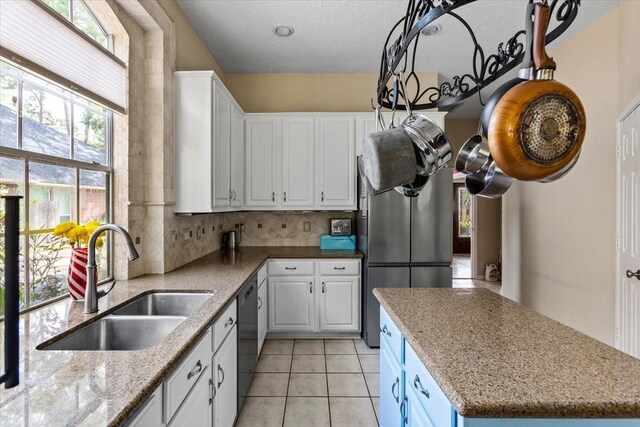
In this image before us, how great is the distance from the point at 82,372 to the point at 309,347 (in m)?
2.48

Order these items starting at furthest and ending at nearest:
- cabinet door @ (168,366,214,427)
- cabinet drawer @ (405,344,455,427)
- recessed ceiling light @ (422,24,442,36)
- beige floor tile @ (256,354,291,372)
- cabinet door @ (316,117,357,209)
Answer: cabinet door @ (316,117,357,209) < recessed ceiling light @ (422,24,442,36) < beige floor tile @ (256,354,291,372) < cabinet door @ (168,366,214,427) < cabinet drawer @ (405,344,455,427)

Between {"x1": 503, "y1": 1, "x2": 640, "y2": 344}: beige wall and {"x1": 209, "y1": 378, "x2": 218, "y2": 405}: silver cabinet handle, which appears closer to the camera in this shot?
{"x1": 209, "y1": 378, "x2": 218, "y2": 405}: silver cabinet handle

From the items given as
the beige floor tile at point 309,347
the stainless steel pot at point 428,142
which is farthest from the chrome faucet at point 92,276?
the beige floor tile at point 309,347

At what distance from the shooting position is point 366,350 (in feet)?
10.3

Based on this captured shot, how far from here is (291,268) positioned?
11.0ft

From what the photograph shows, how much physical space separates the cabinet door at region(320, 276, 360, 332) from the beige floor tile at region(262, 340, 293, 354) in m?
0.38

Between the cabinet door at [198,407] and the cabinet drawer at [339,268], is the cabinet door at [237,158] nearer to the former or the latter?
the cabinet drawer at [339,268]

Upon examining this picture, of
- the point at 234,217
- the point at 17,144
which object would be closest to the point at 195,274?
the point at 17,144

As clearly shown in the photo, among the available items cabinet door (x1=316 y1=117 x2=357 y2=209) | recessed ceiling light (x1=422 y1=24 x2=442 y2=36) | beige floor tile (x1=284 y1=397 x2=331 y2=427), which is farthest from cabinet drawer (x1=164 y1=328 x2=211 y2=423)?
recessed ceiling light (x1=422 y1=24 x2=442 y2=36)

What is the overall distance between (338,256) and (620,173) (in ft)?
7.98

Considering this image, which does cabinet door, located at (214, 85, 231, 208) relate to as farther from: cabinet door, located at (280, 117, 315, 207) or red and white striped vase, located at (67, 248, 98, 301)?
red and white striped vase, located at (67, 248, 98, 301)

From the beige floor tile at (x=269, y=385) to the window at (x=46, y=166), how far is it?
1.47m

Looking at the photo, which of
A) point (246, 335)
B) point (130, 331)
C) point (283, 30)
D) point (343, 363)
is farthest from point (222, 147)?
point (343, 363)

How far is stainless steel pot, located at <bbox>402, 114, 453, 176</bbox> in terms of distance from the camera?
1133 millimetres
